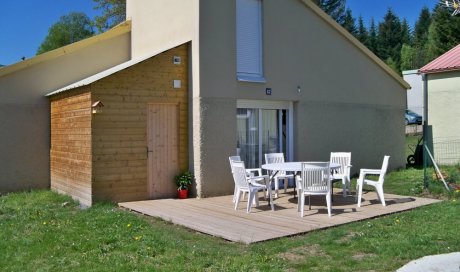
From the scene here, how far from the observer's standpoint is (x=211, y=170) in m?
11.7

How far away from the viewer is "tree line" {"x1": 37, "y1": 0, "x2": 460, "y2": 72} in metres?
30.9

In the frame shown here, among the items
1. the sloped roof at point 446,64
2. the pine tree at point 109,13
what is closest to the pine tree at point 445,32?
the sloped roof at point 446,64

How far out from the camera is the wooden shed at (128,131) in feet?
34.8

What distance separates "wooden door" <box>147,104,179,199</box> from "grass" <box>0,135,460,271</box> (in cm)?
216

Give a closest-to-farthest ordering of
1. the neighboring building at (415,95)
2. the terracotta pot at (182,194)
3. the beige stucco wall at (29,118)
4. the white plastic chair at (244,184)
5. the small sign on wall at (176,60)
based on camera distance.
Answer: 1. the white plastic chair at (244,184)
2. the terracotta pot at (182,194)
3. the small sign on wall at (176,60)
4. the beige stucco wall at (29,118)
5. the neighboring building at (415,95)

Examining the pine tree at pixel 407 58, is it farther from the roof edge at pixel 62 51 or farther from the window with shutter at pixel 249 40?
the roof edge at pixel 62 51

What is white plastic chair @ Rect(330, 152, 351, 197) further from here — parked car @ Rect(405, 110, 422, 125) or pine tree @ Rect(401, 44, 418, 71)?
pine tree @ Rect(401, 44, 418, 71)

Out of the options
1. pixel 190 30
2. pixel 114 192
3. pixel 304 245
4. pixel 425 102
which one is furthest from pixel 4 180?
pixel 425 102

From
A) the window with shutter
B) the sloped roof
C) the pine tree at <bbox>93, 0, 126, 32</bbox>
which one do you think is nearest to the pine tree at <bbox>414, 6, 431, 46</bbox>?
the pine tree at <bbox>93, 0, 126, 32</bbox>

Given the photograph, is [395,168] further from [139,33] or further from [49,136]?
[49,136]

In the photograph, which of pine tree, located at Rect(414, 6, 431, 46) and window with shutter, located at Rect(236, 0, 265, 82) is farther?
pine tree, located at Rect(414, 6, 431, 46)

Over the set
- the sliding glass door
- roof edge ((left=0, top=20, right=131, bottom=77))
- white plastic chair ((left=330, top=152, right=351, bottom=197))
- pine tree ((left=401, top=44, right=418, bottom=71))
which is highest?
pine tree ((left=401, top=44, right=418, bottom=71))

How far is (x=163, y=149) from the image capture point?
11.6m

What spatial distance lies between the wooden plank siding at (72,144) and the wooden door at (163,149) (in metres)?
1.44
